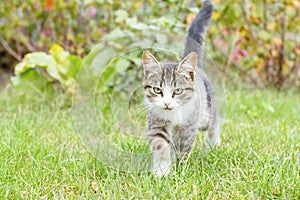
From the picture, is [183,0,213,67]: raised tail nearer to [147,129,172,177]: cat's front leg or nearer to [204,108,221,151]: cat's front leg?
[204,108,221,151]: cat's front leg

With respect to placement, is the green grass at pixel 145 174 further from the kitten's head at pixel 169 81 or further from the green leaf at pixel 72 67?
the green leaf at pixel 72 67

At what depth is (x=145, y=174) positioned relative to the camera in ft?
6.41

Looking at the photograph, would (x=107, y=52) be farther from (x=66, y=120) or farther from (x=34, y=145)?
(x=34, y=145)

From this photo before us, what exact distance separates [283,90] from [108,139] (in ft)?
7.91

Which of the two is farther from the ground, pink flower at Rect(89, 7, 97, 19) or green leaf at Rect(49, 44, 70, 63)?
pink flower at Rect(89, 7, 97, 19)

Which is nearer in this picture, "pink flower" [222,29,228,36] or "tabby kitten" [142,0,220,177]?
"tabby kitten" [142,0,220,177]

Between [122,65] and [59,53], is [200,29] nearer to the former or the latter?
[122,65]

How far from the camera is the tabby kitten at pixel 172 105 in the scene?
193 centimetres

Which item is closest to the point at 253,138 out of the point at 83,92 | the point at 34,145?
the point at 83,92

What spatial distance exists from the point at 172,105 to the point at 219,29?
2.56 metres

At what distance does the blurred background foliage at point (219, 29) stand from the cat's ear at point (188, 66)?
5.62 ft

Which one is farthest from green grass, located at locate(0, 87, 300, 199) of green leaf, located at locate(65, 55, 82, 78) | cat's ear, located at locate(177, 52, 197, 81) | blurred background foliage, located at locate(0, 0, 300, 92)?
blurred background foliage, located at locate(0, 0, 300, 92)

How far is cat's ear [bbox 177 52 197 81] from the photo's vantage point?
6.26 ft

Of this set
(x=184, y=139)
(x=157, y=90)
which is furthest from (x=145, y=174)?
(x=157, y=90)
